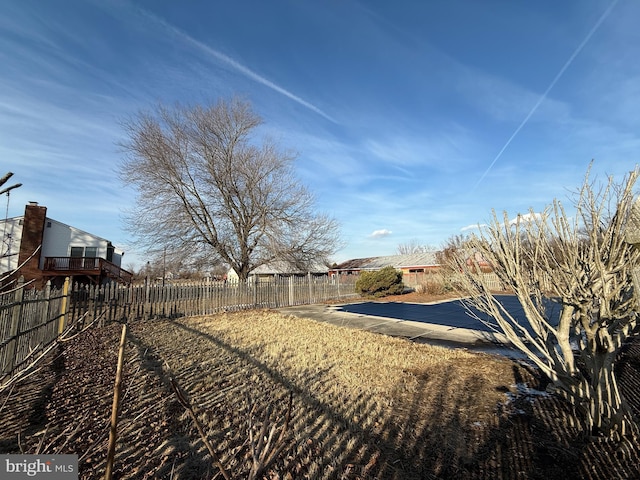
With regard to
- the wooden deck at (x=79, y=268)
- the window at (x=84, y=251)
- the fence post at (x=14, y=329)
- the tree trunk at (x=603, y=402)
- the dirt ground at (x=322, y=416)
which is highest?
the window at (x=84, y=251)

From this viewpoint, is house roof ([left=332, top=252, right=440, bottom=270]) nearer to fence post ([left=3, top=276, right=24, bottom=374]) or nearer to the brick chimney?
fence post ([left=3, top=276, right=24, bottom=374])

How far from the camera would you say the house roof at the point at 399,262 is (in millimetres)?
32412

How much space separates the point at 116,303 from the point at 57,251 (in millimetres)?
15508

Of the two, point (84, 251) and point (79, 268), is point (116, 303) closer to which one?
point (79, 268)

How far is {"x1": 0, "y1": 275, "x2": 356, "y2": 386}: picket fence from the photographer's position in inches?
184

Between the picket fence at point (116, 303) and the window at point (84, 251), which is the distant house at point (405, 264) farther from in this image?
the window at point (84, 251)

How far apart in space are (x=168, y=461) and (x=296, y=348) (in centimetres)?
401

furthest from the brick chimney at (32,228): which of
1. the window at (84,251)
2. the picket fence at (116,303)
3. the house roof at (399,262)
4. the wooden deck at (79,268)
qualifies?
the house roof at (399,262)

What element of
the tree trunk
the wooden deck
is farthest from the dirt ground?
the wooden deck

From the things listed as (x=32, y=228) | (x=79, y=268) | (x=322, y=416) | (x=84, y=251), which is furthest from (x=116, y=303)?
(x=84, y=251)

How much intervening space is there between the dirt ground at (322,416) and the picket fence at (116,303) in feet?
2.33

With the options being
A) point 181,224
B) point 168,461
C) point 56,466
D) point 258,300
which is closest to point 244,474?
point 168,461

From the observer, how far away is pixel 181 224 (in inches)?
638

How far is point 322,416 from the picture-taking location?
3.57 metres
